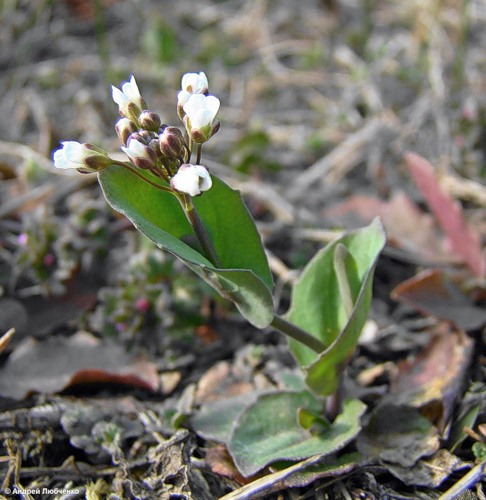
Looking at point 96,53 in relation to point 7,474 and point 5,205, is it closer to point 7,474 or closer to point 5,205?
point 5,205

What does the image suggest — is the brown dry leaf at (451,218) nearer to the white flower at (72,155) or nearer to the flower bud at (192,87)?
the flower bud at (192,87)

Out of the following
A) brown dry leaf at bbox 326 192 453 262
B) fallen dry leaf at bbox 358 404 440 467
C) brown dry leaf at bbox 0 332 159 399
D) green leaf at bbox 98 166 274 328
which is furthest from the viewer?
brown dry leaf at bbox 326 192 453 262


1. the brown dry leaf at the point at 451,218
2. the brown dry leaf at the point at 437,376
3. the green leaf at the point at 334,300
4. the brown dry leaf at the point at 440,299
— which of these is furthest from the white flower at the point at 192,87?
the brown dry leaf at the point at 451,218

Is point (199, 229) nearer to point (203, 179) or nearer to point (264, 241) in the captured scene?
point (203, 179)

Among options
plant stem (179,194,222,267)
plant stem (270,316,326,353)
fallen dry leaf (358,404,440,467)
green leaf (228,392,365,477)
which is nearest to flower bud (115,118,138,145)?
plant stem (179,194,222,267)

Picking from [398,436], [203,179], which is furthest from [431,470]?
[203,179]

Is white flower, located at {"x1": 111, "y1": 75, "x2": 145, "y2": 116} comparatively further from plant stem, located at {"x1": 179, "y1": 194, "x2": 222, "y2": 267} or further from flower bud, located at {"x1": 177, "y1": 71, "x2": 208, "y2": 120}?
plant stem, located at {"x1": 179, "y1": 194, "x2": 222, "y2": 267}

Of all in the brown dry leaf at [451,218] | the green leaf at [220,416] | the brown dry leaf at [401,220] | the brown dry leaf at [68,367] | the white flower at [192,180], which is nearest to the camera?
the white flower at [192,180]
